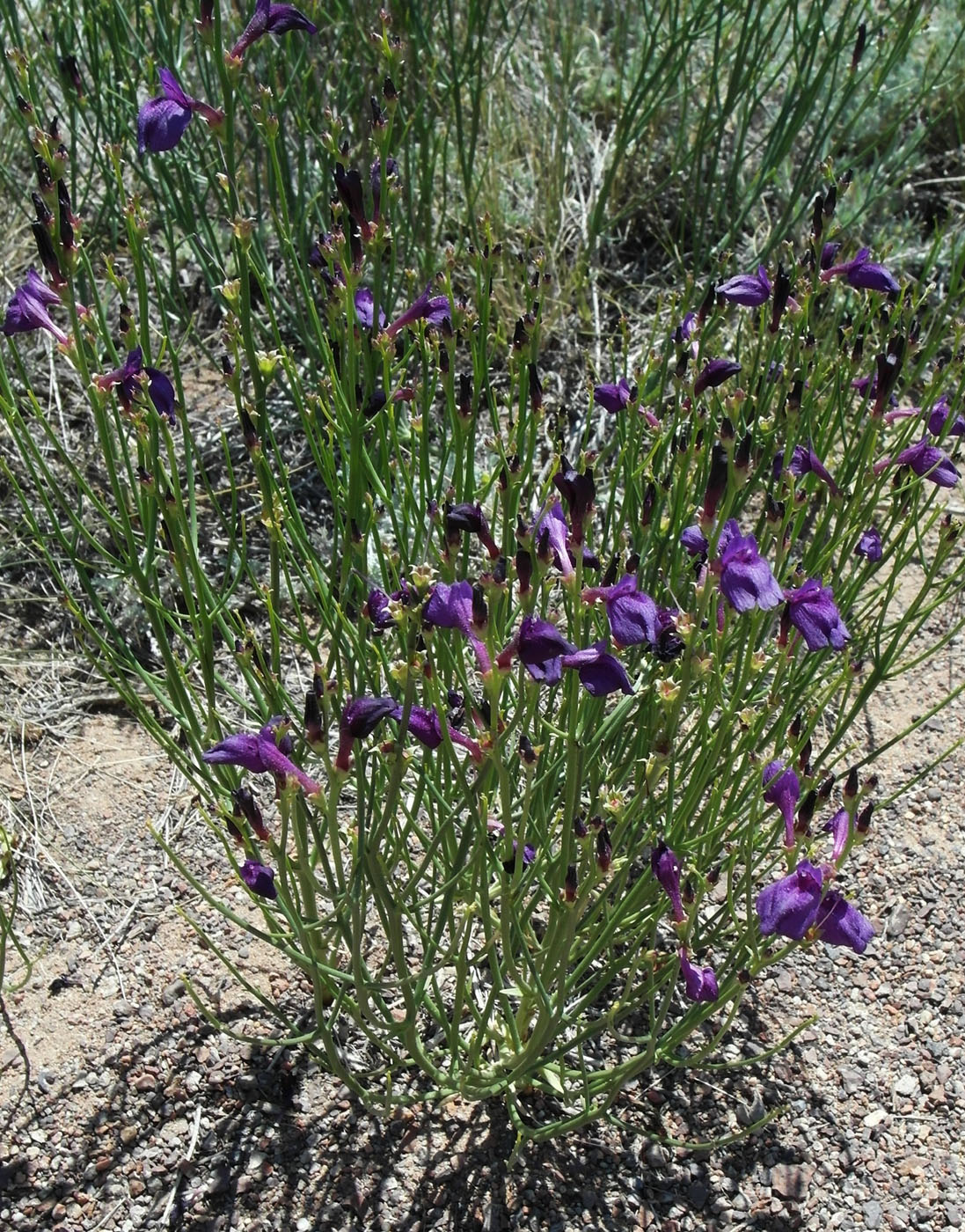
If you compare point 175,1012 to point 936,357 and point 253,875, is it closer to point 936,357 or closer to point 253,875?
point 253,875

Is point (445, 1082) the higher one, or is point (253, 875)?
point (253, 875)

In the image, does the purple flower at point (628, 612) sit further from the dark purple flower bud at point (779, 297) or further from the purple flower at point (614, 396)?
the dark purple flower bud at point (779, 297)

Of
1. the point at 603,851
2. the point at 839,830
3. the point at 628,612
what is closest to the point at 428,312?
the point at 628,612

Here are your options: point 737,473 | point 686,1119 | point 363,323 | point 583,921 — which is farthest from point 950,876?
point 363,323

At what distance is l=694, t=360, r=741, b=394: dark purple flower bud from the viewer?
2371 millimetres

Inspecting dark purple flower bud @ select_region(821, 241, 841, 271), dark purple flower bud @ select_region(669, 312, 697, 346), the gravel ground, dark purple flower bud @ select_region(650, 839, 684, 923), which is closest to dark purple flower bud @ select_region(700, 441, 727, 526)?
dark purple flower bud @ select_region(650, 839, 684, 923)

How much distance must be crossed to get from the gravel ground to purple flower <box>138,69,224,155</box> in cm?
181

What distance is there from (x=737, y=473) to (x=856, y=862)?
181cm

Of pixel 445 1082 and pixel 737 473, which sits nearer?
pixel 737 473

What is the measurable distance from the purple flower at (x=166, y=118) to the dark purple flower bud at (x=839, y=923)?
1857 millimetres

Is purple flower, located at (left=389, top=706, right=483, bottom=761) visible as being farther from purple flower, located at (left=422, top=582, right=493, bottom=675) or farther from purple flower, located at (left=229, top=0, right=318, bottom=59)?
purple flower, located at (left=229, top=0, right=318, bottom=59)

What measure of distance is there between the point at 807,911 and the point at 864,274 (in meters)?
1.50

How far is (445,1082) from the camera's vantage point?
8.38 feet

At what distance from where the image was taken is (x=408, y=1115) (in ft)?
9.32
